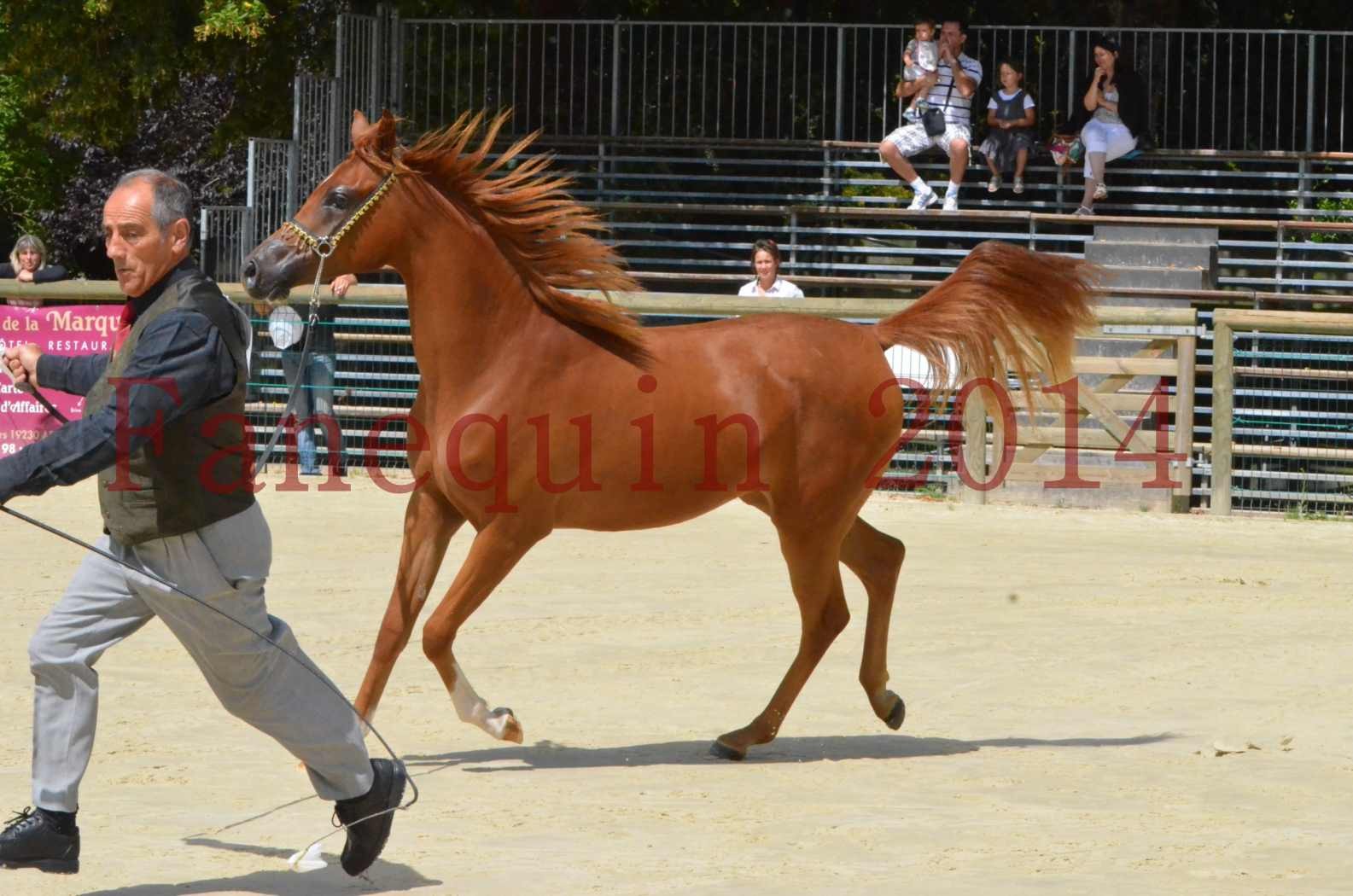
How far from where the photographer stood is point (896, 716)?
6.77 meters

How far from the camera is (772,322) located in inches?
276

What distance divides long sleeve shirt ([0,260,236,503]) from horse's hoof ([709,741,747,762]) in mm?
2521

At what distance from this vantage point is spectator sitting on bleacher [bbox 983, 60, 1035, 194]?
57.6 ft

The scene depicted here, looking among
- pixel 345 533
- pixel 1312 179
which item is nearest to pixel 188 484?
pixel 345 533

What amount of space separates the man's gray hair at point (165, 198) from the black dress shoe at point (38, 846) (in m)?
1.46

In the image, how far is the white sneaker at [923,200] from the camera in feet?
57.8

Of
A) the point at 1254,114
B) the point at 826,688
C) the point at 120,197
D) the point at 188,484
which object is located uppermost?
the point at 1254,114

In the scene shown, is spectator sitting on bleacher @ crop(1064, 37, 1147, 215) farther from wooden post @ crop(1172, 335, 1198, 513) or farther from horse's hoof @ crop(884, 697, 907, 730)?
horse's hoof @ crop(884, 697, 907, 730)

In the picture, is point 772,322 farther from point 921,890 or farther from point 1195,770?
point 921,890

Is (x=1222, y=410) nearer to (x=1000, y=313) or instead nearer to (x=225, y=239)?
(x=1000, y=313)

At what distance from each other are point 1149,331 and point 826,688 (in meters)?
7.08

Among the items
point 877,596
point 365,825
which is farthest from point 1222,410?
point 365,825

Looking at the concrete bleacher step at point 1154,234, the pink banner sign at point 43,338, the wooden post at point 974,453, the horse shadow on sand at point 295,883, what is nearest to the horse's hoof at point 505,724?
the horse shadow on sand at point 295,883

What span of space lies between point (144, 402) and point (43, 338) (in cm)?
1030
